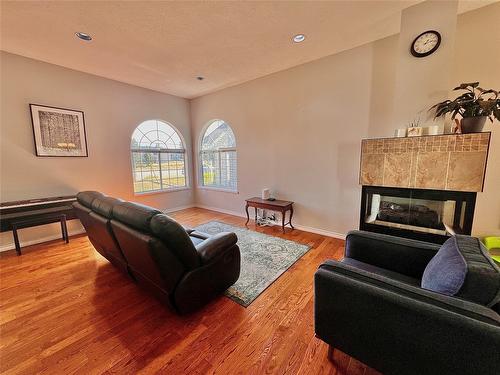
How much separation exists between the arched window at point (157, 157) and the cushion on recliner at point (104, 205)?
8.92 feet

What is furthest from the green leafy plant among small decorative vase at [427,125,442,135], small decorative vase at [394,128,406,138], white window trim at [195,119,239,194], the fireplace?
white window trim at [195,119,239,194]

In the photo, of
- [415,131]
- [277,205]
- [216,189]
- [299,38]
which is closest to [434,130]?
[415,131]

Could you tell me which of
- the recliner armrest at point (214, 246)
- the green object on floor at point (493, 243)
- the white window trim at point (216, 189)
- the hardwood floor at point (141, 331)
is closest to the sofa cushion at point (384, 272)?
the hardwood floor at point (141, 331)

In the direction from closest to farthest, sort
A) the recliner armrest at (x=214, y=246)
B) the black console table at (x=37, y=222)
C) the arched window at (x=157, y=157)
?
the recliner armrest at (x=214, y=246) → the black console table at (x=37, y=222) → the arched window at (x=157, y=157)

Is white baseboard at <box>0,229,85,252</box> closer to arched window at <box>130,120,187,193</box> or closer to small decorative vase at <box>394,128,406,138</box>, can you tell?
arched window at <box>130,120,187,193</box>

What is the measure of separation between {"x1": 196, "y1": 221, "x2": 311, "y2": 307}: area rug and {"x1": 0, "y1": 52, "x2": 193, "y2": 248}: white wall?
2482mm

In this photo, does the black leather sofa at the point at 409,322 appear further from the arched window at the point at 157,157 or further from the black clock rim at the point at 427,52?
the arched window at the point at 157,157

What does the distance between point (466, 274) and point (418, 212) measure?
1.84 m

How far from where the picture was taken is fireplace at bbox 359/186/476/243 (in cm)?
227

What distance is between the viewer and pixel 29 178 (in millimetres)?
3365

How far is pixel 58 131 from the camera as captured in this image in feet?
11.7

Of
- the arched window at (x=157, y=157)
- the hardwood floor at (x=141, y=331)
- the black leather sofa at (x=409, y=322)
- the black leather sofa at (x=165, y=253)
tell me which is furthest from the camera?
the arched window at (x=157, y=157)

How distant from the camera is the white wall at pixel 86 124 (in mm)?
3166

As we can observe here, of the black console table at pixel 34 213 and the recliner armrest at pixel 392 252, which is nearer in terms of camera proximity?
the recliner armrest at pixel 392 252
